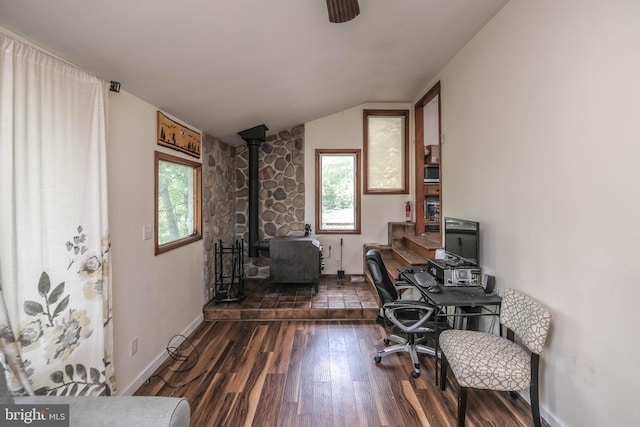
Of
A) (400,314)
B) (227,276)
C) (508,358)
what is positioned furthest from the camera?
(227,276)

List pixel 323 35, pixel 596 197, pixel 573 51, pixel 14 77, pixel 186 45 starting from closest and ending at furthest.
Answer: pixel 14 77, pixel 596 197, pixel 573 51, pixel 186 45, pixel 323 35

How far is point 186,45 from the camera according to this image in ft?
5.97

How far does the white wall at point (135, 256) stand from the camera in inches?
80.0

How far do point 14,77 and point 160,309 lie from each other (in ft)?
6.59

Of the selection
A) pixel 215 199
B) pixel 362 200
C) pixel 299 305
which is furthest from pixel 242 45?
pixel 362 200

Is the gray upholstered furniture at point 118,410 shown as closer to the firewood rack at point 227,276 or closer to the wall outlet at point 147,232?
the wall outlet at point 147,232

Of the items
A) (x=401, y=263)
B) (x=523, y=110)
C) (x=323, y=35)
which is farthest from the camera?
(x=401, y=263)

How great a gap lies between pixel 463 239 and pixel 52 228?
300 centimetres

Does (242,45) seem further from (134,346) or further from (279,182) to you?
(279,182)

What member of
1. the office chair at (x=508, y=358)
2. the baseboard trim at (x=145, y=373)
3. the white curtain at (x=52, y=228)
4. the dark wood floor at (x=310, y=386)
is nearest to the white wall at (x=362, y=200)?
the dark wood floor at (x=310, y=386)

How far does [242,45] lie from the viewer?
6.67 ft

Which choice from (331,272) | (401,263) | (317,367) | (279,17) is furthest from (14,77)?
(331,272)

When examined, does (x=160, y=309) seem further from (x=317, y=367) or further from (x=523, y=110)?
(x=523, y=110)

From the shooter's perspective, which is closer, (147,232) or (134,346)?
(134,346)
